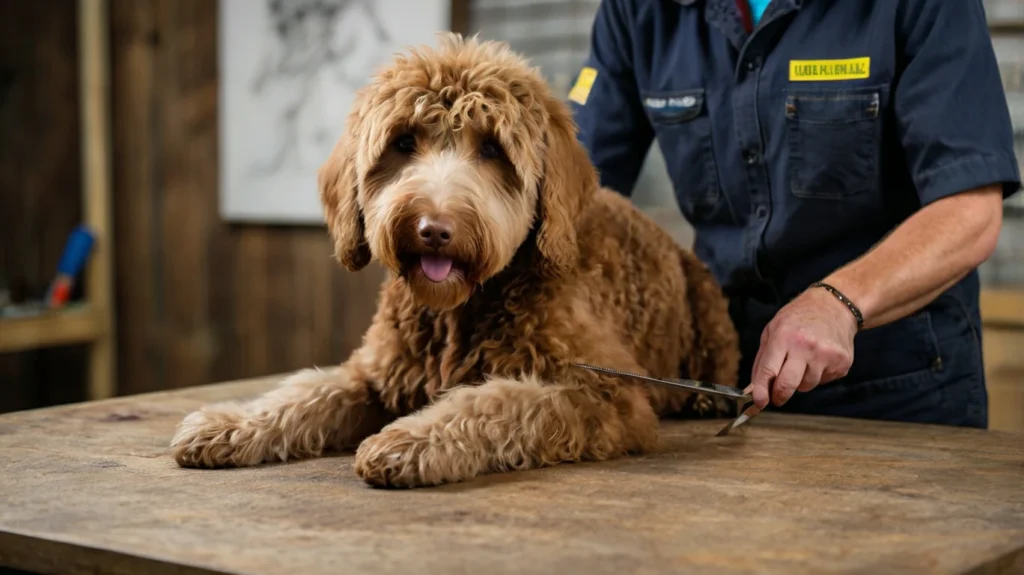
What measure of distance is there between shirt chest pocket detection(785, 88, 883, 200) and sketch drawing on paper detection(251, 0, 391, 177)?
2.39 m

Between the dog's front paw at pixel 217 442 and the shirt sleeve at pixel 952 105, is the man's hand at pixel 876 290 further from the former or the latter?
the dog's front paw at pixel 217 442

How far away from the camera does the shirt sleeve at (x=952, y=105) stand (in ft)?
6.40

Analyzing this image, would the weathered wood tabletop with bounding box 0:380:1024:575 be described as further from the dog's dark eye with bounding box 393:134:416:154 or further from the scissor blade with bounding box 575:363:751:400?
the dog's dark eye with bounding box 393:134:416:154

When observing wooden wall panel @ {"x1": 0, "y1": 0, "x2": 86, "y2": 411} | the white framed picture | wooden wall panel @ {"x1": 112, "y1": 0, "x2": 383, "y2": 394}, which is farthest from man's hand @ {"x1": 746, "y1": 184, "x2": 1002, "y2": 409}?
wooden wall panel @ {"x1": 0, "y1": 0, "x2": 86, "y2": 411}

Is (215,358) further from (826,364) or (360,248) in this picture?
(826,364)

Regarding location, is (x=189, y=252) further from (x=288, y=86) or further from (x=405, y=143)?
(x=405, y=143)

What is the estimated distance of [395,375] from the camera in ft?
6.23

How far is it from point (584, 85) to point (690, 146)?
11.9 inches

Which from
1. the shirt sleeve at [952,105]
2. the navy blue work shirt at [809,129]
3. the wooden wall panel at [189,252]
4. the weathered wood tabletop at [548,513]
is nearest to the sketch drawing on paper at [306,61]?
the wooden wall panel at [189,252]

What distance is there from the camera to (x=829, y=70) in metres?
2.12

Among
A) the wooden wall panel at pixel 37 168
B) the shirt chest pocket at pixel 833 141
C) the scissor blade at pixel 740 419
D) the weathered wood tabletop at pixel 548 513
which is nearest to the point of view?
the weathered wood tabletop at pixel 548 513

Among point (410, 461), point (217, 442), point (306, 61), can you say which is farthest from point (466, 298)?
point (306, 61)

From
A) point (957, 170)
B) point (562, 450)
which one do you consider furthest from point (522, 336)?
point (957, 170)

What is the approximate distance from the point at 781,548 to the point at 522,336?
2.29 feet
